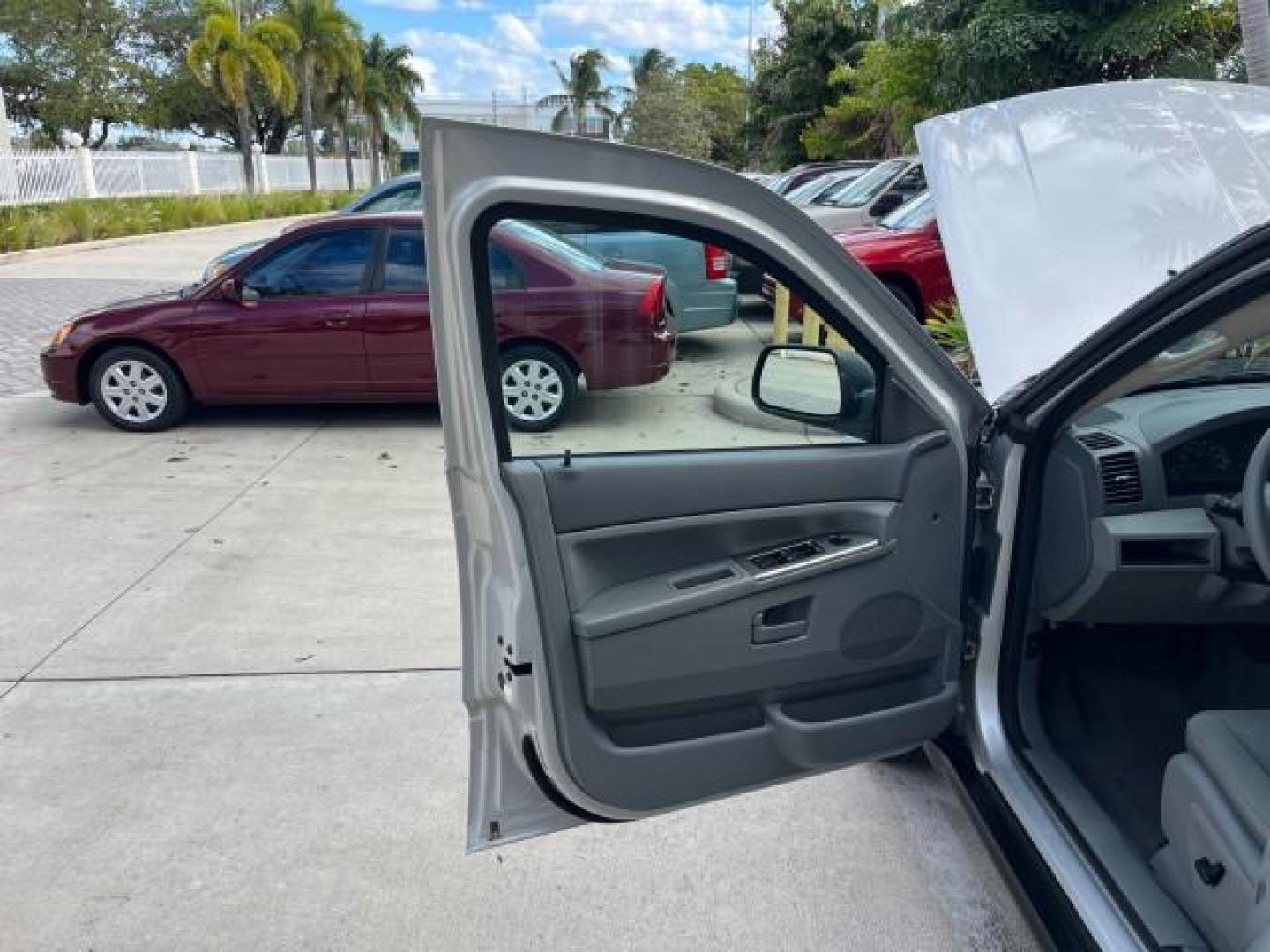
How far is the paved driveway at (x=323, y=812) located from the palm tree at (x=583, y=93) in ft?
178

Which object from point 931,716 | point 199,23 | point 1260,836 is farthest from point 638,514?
point 199,23

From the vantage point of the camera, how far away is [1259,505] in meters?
2.08

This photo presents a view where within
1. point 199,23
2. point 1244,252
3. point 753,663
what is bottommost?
point 753,663

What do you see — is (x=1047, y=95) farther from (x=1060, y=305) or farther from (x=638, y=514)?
(x=638, y=514)

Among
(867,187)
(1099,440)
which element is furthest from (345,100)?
(1099,440)

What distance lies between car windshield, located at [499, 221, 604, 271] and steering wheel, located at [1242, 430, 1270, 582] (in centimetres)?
153

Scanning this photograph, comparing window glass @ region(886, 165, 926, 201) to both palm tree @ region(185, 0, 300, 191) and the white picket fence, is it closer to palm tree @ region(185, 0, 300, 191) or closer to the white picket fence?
the white picket fence

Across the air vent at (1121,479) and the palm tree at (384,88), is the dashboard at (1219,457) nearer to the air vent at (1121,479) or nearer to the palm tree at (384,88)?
the air vent at (1121,479)

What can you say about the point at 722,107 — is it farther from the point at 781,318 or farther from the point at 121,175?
the point at 781,318

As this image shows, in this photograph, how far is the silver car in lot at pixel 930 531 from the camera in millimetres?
1854

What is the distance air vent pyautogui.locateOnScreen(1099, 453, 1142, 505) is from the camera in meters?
2.32

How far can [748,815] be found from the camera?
2.87 m

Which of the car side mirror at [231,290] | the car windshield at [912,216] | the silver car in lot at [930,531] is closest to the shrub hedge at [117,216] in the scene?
the car side mirror at [231,290]

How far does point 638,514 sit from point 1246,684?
181 centimetres
